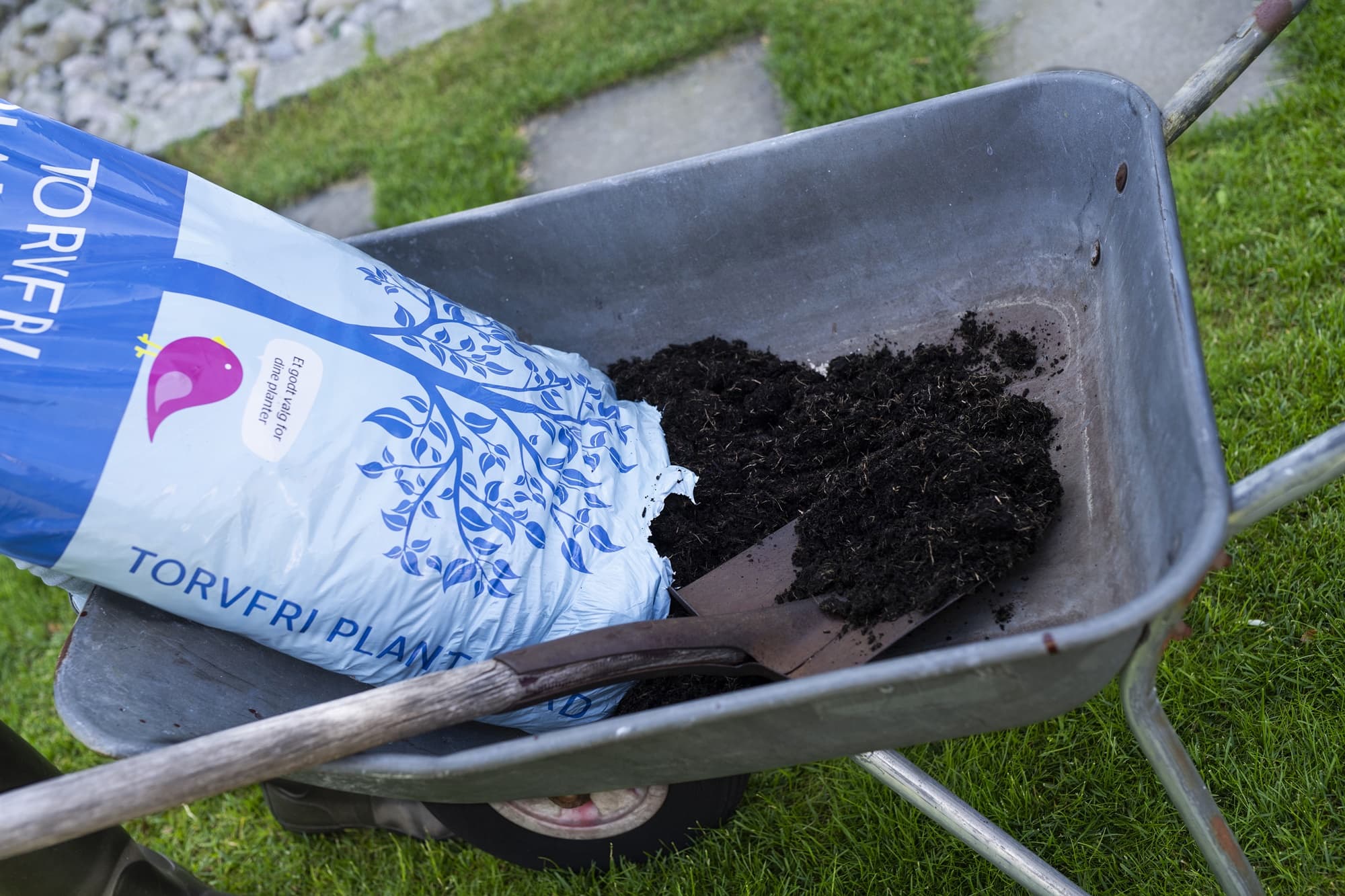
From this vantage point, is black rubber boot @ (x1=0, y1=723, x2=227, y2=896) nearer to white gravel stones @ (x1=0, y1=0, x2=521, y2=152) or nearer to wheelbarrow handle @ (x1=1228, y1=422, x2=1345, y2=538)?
wheelbarrow handle @ (x1=1228, y1=422, x2=1345, y2=538)

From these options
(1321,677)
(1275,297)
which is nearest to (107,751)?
(1321,677)

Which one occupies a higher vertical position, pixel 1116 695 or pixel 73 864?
pixel 73 864

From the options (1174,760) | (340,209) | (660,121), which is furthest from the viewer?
(340,209)

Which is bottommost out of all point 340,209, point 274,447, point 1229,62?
point 340,209

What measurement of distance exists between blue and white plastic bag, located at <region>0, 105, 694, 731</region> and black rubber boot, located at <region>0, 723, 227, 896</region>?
0.40 metres

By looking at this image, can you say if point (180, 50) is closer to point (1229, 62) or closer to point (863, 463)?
point (863, 463)

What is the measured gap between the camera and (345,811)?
179 cm

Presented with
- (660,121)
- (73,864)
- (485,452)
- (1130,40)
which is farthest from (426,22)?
(73,864)

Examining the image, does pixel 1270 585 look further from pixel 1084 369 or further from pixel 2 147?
pixel 2 147

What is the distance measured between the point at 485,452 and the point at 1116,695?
3.47ft

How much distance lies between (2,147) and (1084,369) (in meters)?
1.41

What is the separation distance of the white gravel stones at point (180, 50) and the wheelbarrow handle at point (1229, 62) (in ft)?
8.87

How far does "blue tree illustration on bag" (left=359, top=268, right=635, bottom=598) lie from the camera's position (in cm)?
130

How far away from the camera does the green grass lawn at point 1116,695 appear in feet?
4.92
